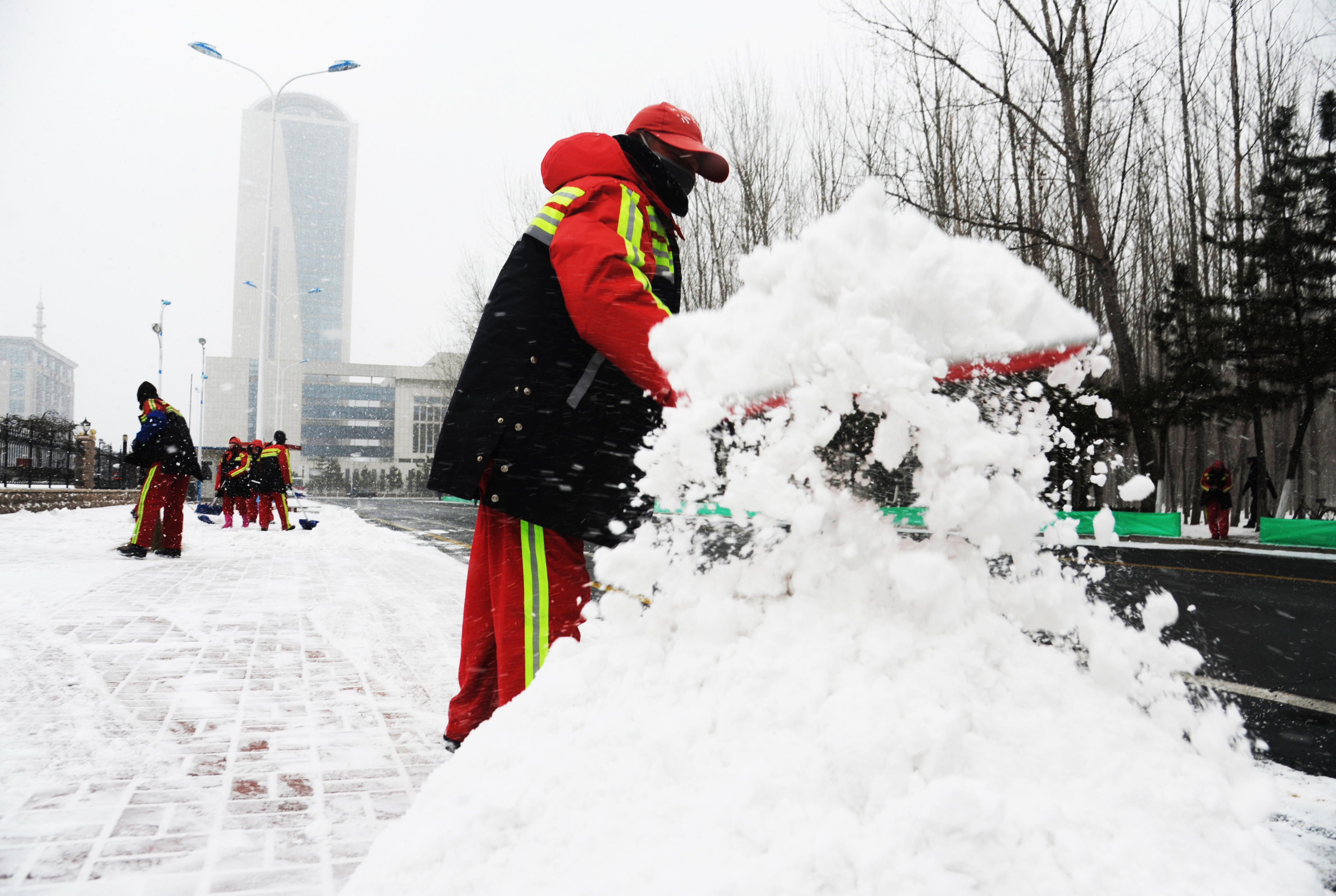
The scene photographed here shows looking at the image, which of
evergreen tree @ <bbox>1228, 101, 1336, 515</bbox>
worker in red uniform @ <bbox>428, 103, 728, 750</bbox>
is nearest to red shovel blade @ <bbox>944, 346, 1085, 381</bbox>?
worker in red uniform @ <bbox>428, 103, 728, 750</bbox>

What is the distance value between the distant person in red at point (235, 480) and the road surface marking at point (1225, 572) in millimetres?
13563

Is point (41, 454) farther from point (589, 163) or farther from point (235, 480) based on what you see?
point (589, 163)

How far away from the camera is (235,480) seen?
45.2ft

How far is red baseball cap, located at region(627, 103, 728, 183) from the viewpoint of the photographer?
84.6 inches

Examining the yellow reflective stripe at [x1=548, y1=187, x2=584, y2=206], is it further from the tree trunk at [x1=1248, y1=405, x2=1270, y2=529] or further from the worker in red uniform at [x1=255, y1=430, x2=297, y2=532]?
the tree trunk at [x1=1248, y1=405, x2=1270, y2=529]

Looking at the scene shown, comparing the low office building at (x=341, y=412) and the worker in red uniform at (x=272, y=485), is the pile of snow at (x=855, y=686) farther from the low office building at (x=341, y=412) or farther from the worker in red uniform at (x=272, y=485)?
the low office building at (x=341, y=412)

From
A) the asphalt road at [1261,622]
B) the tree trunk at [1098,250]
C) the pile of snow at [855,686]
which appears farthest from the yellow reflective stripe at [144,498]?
the tree trunk at [1098,250]

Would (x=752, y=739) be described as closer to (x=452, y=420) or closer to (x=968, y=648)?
(x=968, y=648)

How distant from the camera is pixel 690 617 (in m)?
1.58

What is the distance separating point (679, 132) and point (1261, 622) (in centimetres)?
548

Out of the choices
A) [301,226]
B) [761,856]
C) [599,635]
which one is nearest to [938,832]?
[761,856]

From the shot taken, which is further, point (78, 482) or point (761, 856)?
point (78, 482)

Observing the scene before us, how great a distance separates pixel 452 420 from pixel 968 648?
4.67ft

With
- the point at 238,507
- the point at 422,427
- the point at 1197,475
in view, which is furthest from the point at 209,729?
the point at 422,427
